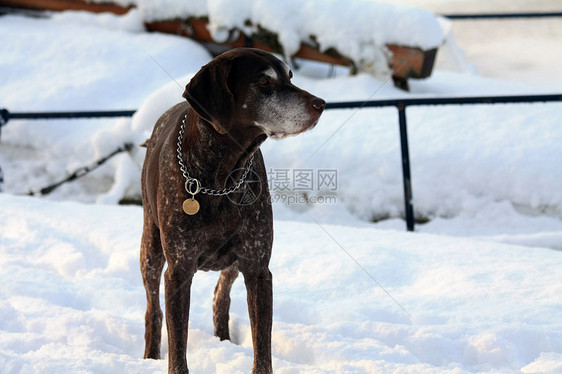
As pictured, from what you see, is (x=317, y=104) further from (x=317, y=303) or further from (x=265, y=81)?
(x=317, y=303)

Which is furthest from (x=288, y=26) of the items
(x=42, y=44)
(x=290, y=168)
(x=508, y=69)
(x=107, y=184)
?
(x=508, y=69)

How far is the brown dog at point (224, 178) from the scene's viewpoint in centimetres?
256

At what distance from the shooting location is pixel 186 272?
2783mm

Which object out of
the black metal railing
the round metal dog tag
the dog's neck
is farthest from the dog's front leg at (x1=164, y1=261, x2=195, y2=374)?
the black metal railing

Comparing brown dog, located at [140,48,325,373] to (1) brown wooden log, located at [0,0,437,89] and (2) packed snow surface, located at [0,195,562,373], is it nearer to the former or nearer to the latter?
(2) packed snow surface, located at [0,195,562,373]

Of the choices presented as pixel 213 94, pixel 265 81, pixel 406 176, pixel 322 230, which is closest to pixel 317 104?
pixel 265 81

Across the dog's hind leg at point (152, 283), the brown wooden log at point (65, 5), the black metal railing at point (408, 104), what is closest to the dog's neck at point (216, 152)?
the dog's hind leg at point (152, 283)

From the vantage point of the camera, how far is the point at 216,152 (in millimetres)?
2723

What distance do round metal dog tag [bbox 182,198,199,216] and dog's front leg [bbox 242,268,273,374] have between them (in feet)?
1.22

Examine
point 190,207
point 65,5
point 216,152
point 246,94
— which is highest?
point 246,94

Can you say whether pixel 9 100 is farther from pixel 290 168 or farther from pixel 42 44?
pixel 290 168

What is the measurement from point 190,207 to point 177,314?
18.4 inches

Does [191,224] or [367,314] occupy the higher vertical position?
[191,224]

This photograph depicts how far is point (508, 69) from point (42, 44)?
7.21 metres
